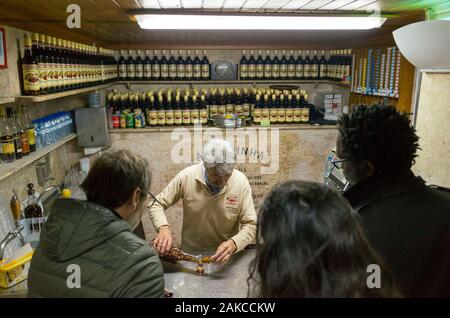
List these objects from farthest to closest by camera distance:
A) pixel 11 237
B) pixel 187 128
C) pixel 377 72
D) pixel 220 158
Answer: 1. pixel 187 128
2. pixel 377 72
3. pixel 220 158
4. pixel 11 237

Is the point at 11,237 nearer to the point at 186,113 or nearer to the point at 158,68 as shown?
the point at 186,113

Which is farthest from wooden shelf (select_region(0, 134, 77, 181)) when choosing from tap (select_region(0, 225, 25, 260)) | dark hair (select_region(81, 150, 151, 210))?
dark hair (select_region(81, 150, 151, 210))

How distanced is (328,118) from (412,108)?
76.2 inches

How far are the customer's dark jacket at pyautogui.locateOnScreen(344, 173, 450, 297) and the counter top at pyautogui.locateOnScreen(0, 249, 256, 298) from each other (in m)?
0.69

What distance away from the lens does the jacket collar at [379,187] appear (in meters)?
1.28

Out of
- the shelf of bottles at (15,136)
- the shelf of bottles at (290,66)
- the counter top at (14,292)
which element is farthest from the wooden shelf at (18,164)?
the shelf of bottles at (290,66)

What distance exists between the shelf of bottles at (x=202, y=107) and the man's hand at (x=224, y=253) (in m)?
2.77

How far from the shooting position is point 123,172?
4.49 ft

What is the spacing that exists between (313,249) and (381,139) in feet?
2.48

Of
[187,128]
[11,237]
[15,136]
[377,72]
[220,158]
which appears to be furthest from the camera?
[187,128]

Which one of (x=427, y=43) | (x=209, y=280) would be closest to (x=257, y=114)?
(x=427, y=43)

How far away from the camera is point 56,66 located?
8.70ft

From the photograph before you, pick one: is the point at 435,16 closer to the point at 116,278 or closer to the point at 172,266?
the point at 172,266

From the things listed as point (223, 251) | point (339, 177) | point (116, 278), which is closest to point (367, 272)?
point (116, 278)
